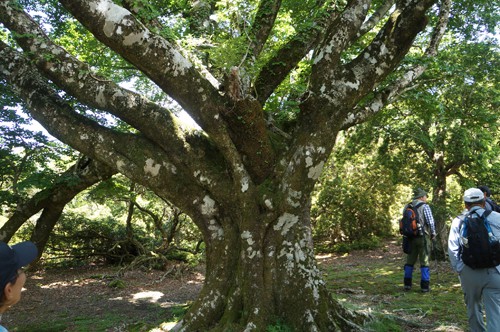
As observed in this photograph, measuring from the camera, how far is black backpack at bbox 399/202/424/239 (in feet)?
23.2

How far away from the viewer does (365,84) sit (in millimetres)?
4871

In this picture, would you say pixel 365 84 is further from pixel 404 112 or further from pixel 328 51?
pixel 404 112

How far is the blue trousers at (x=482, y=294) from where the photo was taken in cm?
382

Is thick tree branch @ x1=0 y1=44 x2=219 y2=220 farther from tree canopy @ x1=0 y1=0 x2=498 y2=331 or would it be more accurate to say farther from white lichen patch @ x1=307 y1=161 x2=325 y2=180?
white lichen patch @ x1=307 y1=161 x2=325 y2=180

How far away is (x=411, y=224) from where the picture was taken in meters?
7.13

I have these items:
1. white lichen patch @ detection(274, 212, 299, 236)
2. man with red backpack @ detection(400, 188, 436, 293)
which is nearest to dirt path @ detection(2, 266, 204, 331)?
white lichen patch @ detection(274, 212, 299, 236)

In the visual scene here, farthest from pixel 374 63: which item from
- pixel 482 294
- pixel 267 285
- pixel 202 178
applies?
pixel 267 285

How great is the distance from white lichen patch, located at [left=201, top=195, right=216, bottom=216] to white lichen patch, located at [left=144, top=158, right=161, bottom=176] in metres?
0.71

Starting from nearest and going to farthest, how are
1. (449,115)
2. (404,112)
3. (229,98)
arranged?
1. (229,98)
2. (449,115)
3. (404,112)

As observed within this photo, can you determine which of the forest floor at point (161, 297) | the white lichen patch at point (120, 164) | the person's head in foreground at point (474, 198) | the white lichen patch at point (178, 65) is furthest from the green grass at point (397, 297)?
the white lichen patch at point (178, 65)

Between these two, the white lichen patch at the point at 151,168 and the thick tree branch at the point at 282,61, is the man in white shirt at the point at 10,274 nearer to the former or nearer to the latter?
the white lichen patch at the point at 151,168

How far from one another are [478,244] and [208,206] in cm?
307

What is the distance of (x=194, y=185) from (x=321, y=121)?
1819 mm

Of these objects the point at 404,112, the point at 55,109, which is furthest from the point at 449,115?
the point at 55,109
